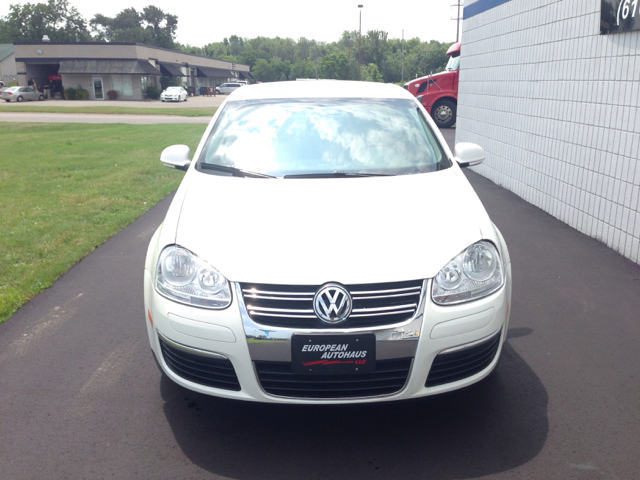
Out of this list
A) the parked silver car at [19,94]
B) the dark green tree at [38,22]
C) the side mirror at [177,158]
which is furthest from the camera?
the dark green tree at [38,22]

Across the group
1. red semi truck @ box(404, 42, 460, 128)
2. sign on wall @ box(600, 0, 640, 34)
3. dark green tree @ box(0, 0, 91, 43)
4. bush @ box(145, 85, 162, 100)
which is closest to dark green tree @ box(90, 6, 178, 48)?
dark green tree @ box(0, 0, 91, 43)

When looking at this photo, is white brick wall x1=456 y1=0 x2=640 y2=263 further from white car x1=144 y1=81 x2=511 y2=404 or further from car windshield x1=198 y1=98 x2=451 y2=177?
white car x1=144 y1=81 x2=511 y2=404

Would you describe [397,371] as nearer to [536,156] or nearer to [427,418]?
[427,418]

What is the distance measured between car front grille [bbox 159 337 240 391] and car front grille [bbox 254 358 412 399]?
0.48 feet

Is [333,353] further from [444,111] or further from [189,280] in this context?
[444,111]

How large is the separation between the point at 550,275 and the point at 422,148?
219 cm

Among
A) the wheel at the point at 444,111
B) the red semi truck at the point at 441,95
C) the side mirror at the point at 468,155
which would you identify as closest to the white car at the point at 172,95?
the red semi truck at the point at 441,95

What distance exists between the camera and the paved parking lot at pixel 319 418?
2.74m

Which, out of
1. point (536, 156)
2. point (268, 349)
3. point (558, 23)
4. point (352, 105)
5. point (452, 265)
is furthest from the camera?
point (536, 156)

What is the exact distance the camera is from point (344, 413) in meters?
3.19

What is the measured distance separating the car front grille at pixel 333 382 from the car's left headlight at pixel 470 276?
342mm

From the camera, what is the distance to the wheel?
2125 centimetres

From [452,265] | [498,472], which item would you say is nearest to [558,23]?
[452,265]

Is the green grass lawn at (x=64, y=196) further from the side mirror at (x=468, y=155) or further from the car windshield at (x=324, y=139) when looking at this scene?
the side mirror at (x=468, y=155)
